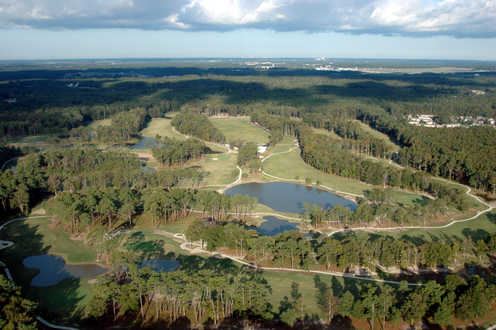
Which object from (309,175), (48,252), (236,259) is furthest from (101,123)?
(236,259)

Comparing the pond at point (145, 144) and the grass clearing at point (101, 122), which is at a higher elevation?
the grass clearing at point (101, 122)

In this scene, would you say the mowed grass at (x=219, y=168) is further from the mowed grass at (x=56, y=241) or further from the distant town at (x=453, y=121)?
the distant town at (x=453, y=121)

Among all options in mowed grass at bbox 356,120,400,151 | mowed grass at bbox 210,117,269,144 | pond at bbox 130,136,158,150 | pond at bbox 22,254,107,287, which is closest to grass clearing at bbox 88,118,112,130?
pond at bbox 130,136,158,150

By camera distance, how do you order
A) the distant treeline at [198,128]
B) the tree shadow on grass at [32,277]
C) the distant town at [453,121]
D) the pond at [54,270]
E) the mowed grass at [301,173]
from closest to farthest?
the tree shadow on grass at [32,277] < the pond at [54,270] < the mowed grass at [301,173] < the distant treeline at [198,128] < the distant town at [453,121]

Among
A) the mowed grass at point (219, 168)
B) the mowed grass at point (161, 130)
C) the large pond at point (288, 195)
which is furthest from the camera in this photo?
the mowed grass at point (161, 130)

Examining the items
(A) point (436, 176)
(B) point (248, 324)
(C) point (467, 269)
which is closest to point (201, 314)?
(B) point (248, 324)

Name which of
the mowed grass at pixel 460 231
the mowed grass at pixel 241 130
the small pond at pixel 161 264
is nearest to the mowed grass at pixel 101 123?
the mowed grass at pixel 241 130

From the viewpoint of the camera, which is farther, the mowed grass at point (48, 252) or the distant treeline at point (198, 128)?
the distant treeline at point (198, 128)
